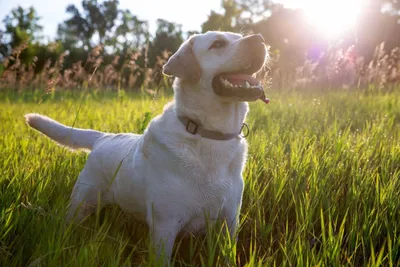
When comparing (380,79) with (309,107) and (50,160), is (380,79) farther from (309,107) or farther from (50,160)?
(50,160)

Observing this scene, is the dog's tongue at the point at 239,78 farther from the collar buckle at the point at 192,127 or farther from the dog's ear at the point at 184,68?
the collar buckle at the point at 192,127

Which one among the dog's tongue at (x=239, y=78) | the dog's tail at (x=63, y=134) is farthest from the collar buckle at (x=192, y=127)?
the dog's tail at (x=63, y=134)

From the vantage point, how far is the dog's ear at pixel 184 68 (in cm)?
251

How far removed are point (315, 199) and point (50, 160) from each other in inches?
91.4

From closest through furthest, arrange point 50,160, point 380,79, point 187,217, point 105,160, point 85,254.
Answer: point 85,254, point 187,217, point 105,160, point 50,160, point 380,79

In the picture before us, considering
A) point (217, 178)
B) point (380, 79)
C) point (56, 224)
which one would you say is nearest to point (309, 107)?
point (380, 79)

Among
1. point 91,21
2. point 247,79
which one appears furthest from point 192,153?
point 91,21

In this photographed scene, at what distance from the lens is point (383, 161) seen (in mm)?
3336

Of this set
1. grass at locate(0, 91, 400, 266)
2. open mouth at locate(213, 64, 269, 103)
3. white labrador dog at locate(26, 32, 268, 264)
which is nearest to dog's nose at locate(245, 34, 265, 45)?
white labrador dog at locate(26, 32, 268, 264)

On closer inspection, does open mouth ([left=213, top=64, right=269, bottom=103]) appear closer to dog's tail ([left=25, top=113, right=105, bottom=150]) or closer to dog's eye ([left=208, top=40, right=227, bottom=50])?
dog's eye ([left=208, top=40, right=227, bottom=50])

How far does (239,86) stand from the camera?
2455 mm

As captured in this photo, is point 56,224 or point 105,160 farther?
point 105,160

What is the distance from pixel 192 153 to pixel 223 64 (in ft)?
2.22

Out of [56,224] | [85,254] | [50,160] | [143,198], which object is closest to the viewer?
[85,254]
